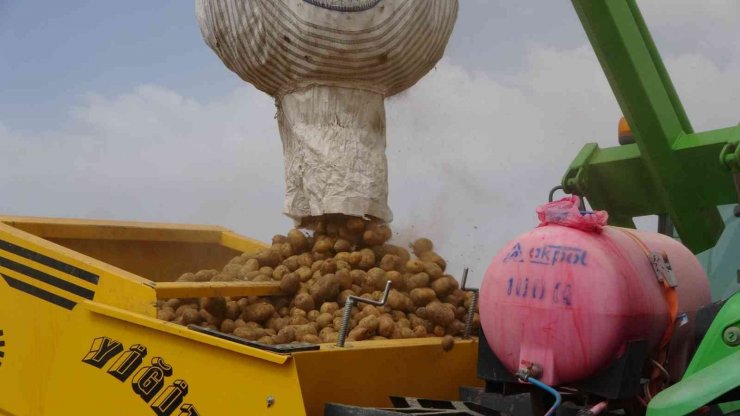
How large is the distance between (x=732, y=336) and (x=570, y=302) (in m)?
0.44

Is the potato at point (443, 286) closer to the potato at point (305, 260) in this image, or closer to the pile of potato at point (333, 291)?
the pile of potato at point (333, 291)

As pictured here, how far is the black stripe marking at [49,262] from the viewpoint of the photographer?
346 centimetres

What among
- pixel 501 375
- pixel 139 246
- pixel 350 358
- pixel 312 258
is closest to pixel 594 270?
pixel 501 375

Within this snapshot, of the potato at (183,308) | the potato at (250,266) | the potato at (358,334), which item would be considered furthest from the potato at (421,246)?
the potato at (183,308)

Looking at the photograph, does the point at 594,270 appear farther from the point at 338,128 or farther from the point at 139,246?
the point at 139,246

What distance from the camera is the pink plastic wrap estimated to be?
2635mm

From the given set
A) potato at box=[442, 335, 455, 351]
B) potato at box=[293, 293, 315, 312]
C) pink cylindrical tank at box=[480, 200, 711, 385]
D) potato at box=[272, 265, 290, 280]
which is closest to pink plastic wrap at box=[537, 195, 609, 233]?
pink cylindrical tank at box=[480, 200, 711, 385]

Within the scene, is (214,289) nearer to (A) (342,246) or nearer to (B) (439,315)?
(A) (342,246)

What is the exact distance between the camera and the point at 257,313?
352cm

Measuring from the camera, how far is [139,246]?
4.69 m

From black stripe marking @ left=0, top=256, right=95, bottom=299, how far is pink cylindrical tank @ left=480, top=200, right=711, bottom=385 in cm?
161

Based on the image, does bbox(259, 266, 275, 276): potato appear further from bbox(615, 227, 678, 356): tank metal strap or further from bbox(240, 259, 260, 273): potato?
bbox(615, 227, 678, 356): tank metal strap

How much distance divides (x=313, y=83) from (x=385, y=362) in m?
1.42

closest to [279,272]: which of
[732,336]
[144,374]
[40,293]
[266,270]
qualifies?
[266,270]
